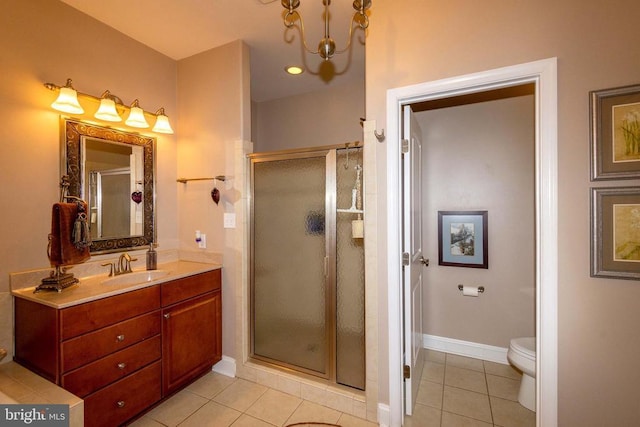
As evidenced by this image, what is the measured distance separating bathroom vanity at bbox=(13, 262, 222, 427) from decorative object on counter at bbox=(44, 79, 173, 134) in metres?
1.19

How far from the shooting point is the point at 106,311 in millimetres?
1658

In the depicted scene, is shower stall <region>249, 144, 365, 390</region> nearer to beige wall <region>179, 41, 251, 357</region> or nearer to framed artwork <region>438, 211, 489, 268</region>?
beige wall <region>179, 41, 251, 357</region>

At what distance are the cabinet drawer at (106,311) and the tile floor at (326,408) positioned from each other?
0.76 m

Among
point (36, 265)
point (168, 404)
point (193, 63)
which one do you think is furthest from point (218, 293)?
point (193, 63)

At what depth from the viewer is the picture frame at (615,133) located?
4.24ft

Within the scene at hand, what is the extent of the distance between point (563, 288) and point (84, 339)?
2.57 m

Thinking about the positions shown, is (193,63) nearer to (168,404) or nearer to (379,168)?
(379,168)

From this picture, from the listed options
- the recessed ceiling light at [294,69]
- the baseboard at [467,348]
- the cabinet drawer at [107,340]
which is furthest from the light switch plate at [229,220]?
the baseboard at [467,348]

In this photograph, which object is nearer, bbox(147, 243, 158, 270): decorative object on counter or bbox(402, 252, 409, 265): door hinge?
bbox(402, 252, 409, 265): door hinge

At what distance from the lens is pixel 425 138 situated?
9.29 feet

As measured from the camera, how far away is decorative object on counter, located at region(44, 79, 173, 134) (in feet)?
6.02

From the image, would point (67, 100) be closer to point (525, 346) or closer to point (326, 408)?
point (326, 408)

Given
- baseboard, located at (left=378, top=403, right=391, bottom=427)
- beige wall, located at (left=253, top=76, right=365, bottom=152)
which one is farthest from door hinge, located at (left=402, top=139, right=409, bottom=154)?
baseboard, located at (left=378, top=403, right=391, bottom=427)

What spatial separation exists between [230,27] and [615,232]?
2763mm
